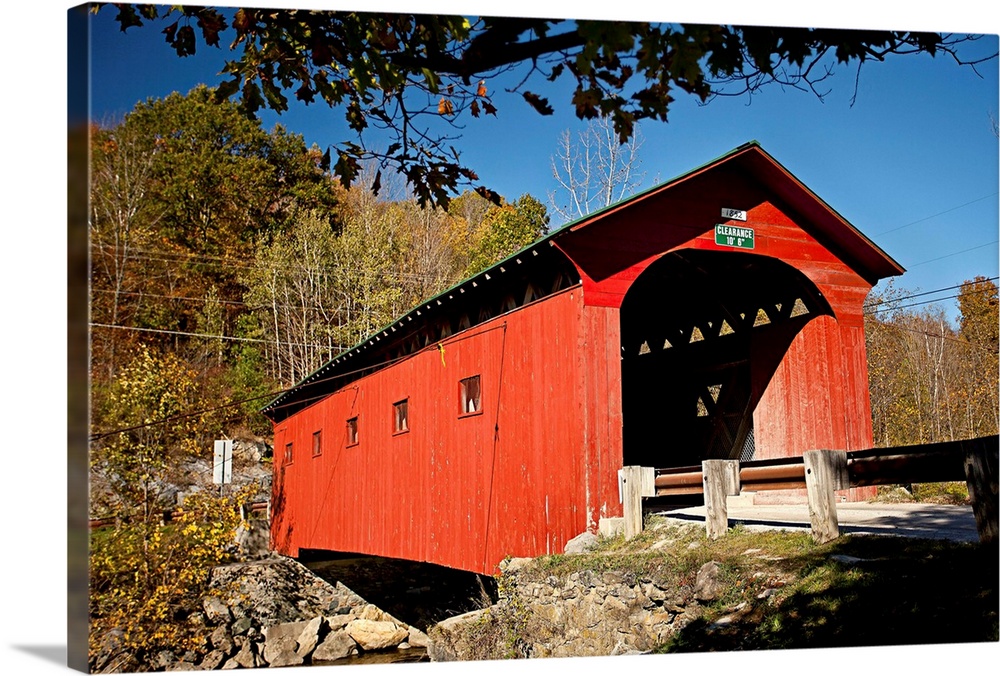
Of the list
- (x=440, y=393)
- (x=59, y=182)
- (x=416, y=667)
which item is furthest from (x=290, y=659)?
(x=59, y=182)

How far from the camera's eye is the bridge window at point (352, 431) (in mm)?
14852

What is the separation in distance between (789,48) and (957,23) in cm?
327

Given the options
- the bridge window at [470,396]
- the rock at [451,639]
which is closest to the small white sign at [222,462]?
the bridge window at [470,396]

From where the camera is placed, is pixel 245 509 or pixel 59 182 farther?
pixel 245 509

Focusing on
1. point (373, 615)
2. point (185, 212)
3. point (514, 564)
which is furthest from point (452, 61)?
point (185, 212)

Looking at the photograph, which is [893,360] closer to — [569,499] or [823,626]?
[569,499]

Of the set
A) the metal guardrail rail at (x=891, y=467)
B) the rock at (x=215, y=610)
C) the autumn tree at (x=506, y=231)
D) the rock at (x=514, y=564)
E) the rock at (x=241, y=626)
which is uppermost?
the autumn tree at (x=506, y=231)

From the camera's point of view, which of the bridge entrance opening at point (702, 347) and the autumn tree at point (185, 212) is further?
the autumn tree at point (185, 212)

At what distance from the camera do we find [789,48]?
4953 millimetres

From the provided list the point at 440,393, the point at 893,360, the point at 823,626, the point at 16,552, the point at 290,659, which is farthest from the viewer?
the point at 893,360

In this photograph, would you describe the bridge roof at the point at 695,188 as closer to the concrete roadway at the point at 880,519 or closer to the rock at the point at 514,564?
the concrete roadway at the point at 880,519

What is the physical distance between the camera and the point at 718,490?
23.9ft

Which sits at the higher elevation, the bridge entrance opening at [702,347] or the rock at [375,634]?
the bridge entrance opening at [702,347]

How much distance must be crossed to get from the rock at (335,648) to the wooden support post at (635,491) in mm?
10972
